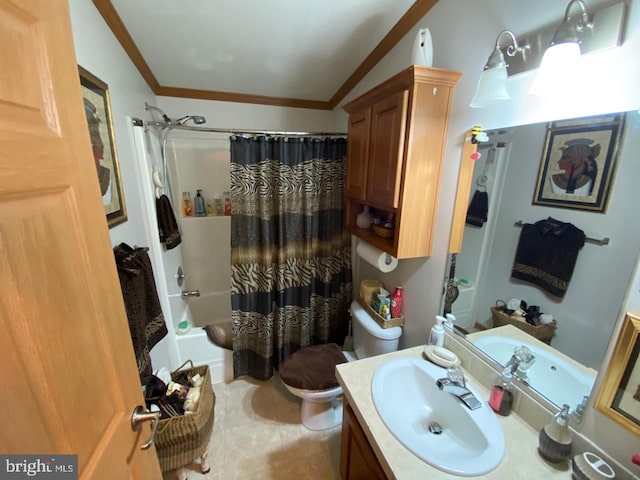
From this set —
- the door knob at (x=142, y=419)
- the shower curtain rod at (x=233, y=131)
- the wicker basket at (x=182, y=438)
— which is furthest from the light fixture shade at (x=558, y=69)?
Result: the wicker basket at (x=182, y=438)

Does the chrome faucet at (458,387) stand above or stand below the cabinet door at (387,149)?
below

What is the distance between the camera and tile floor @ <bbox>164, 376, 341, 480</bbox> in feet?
4.82

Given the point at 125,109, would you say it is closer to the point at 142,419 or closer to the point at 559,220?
the point at 142,419

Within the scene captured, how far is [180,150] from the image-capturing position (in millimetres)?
2395

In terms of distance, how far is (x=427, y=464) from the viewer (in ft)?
2.60

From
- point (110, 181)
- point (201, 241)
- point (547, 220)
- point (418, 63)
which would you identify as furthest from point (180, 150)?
point (547, 220)

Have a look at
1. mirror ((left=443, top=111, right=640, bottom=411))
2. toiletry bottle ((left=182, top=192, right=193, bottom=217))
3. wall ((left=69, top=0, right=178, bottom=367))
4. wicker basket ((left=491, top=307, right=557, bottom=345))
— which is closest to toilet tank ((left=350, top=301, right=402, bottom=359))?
mirror ((left=443, top=111, right=640, bottom=411))

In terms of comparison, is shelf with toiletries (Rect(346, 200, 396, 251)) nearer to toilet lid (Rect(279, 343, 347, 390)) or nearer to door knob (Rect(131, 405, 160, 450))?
toilet lid (Rect(279, 343, 347, 390))

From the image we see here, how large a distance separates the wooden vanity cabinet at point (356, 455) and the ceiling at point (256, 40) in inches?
74.8

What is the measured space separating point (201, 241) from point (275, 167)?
1256mm

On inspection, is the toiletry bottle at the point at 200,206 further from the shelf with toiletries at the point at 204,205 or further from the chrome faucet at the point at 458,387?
the chrome faucet at the point at 458,387

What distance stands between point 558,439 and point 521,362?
0.23 meters

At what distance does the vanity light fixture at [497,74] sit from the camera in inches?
35.1

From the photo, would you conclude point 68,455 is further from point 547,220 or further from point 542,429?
point 547,220
